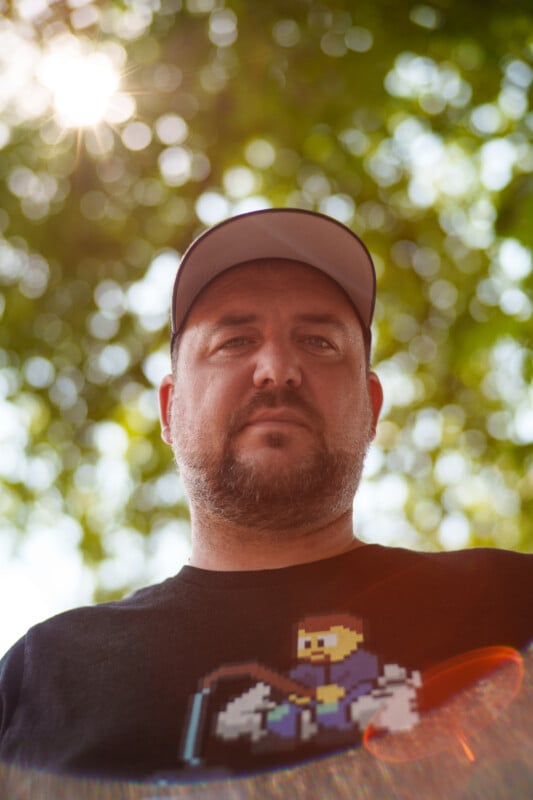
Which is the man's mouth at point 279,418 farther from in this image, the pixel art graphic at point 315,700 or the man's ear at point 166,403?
the pixel art graphic at point 315,700

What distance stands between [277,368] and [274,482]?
349mm

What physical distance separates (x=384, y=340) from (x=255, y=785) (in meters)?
5.09

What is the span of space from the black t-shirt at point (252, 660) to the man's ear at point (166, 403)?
650 millimetres

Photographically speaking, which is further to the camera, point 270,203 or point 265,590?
point 270,203

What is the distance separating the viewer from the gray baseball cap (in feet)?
8.01

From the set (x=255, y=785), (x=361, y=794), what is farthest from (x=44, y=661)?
(x=361, y=794)

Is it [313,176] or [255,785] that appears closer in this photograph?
[255,785]

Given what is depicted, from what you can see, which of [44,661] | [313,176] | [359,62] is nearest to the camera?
[44,661]

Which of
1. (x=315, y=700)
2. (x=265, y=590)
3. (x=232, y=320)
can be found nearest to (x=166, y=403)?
(x=232, y=320)

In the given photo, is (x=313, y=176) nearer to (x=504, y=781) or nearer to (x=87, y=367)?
(x=87, y=367)

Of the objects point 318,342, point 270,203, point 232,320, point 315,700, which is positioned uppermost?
point 270,203

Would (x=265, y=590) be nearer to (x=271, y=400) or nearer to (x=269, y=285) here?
(x=271, y=400)

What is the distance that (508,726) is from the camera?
4.88 feet

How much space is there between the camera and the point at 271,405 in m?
2.10
